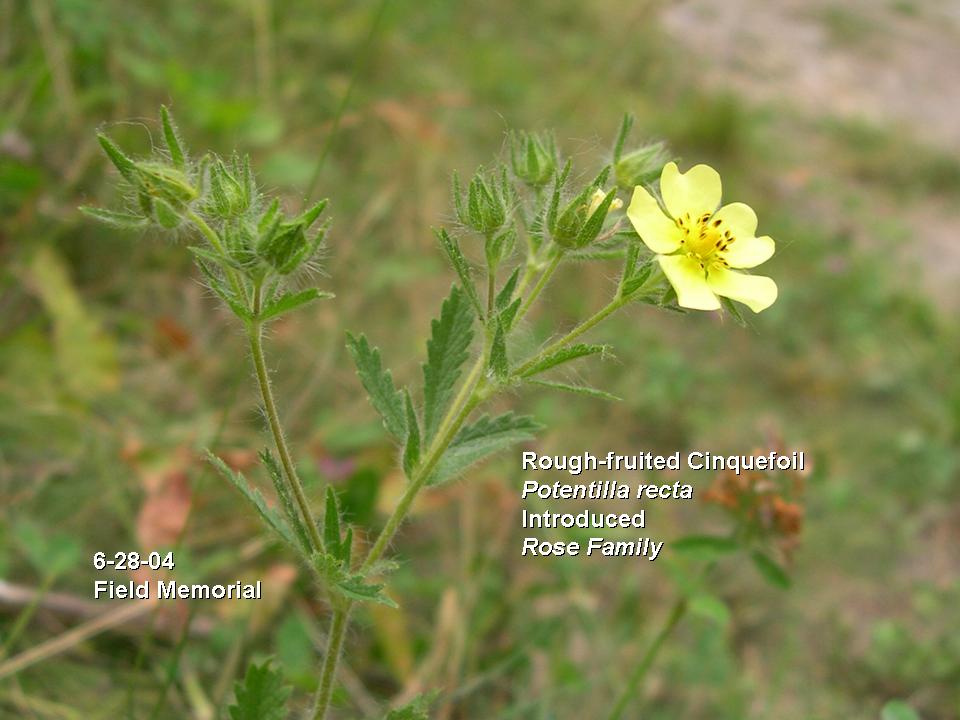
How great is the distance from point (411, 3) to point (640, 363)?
2169 mm

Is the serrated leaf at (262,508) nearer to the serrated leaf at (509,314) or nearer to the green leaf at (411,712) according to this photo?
the green leaf at (411,712)

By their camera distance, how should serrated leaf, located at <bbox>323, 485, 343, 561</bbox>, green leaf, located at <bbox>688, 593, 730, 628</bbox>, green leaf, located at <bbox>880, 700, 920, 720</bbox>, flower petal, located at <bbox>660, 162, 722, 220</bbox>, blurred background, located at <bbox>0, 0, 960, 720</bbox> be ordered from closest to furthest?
serrated leaf, located at <bbox>323, 485, 343, 561</bbox>, flower petal, located at <bbox>660, 162, 722, 220</bbox>, green leaf, located at <bbox>880, 700, 920, 720</bbox>, green leaf, located at <bbox>688, 593, 730, 628</bbox>, blurred background, located at <bbox>0, 0, 960, 720</bbox>

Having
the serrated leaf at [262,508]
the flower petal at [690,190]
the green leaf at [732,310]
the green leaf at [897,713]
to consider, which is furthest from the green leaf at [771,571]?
the serrated leaf at [262,508]

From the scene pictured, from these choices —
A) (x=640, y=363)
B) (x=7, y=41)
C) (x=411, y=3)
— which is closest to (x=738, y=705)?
(x=640, y=363)

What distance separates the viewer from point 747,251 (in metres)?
1.48

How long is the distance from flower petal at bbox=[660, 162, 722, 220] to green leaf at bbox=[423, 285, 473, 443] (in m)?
0.38

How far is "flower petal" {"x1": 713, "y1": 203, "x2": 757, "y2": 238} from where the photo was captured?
4.80 feet

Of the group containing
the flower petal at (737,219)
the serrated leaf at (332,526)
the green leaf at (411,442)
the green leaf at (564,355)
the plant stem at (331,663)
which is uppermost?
the flower petal at (737,219)

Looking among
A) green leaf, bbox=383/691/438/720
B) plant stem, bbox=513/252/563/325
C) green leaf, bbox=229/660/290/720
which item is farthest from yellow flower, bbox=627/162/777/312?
green leaf, bbox=229/660/290/720

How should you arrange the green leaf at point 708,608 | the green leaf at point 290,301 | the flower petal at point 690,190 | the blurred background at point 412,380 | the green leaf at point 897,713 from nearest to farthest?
1. the green leaf at point 290,301
2. the flower petal at point 690,190
3. the green leaf at point 897,713
4. the green leaf at point 708,608
5. the blurred background at point 412,380

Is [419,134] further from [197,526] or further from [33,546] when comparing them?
[33,546]

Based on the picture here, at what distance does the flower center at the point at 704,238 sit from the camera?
1.38 m

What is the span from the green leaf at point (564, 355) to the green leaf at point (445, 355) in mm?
200

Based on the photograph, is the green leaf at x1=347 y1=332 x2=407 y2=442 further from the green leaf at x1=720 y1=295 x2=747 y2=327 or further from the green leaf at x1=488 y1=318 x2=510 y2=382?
the green leaf at x1=720 y1=295 x2=747 y2=327
